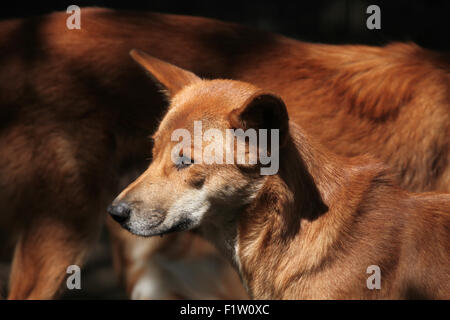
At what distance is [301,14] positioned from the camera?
6441mm

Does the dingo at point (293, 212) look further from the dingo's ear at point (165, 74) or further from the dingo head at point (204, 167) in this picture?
the dingo's ear at point (165, 74)

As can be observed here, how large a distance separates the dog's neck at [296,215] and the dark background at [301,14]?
306 cm

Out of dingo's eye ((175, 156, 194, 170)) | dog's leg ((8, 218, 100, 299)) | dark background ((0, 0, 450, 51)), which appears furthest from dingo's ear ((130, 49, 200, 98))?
dark background ((0, 0, 450, 51))

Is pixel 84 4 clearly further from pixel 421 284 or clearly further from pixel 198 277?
pixel 421 284

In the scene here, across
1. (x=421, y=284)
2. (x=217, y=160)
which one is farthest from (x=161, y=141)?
(x=421, y=284)

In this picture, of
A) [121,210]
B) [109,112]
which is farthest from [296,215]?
[109,112]

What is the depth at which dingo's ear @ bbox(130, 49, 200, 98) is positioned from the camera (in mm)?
3670

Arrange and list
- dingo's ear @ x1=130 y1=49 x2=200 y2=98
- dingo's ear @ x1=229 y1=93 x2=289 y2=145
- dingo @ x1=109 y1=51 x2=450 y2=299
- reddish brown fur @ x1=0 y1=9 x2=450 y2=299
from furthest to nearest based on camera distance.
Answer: reddish brown fur @ x1=0 y1=9 x2=450 y2=299 → dingo's ear @ x1=130 y1=49 x2=200 y2=98 → dingo @ x1=109 y1=51 x2=450 y2=299 → dingo's ear @ x1=229 y1=93 x2=289 y2=145

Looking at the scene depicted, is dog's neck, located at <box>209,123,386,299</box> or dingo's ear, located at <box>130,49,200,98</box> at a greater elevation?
dingo's ear, located at <box>130,49,200,98</box>

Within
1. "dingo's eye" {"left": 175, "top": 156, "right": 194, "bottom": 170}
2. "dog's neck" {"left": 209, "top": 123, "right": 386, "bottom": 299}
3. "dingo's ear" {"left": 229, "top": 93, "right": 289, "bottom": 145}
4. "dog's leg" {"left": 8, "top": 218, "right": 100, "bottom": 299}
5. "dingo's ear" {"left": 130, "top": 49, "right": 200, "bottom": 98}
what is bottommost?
"dog's leg" {"left": 8, "top": 218, "right": 100, "bottom": 299}

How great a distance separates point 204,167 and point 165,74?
2.40 feet

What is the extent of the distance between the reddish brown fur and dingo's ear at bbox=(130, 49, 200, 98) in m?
0.61

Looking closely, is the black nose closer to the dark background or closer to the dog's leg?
the dog's leg

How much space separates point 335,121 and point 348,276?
132cm
